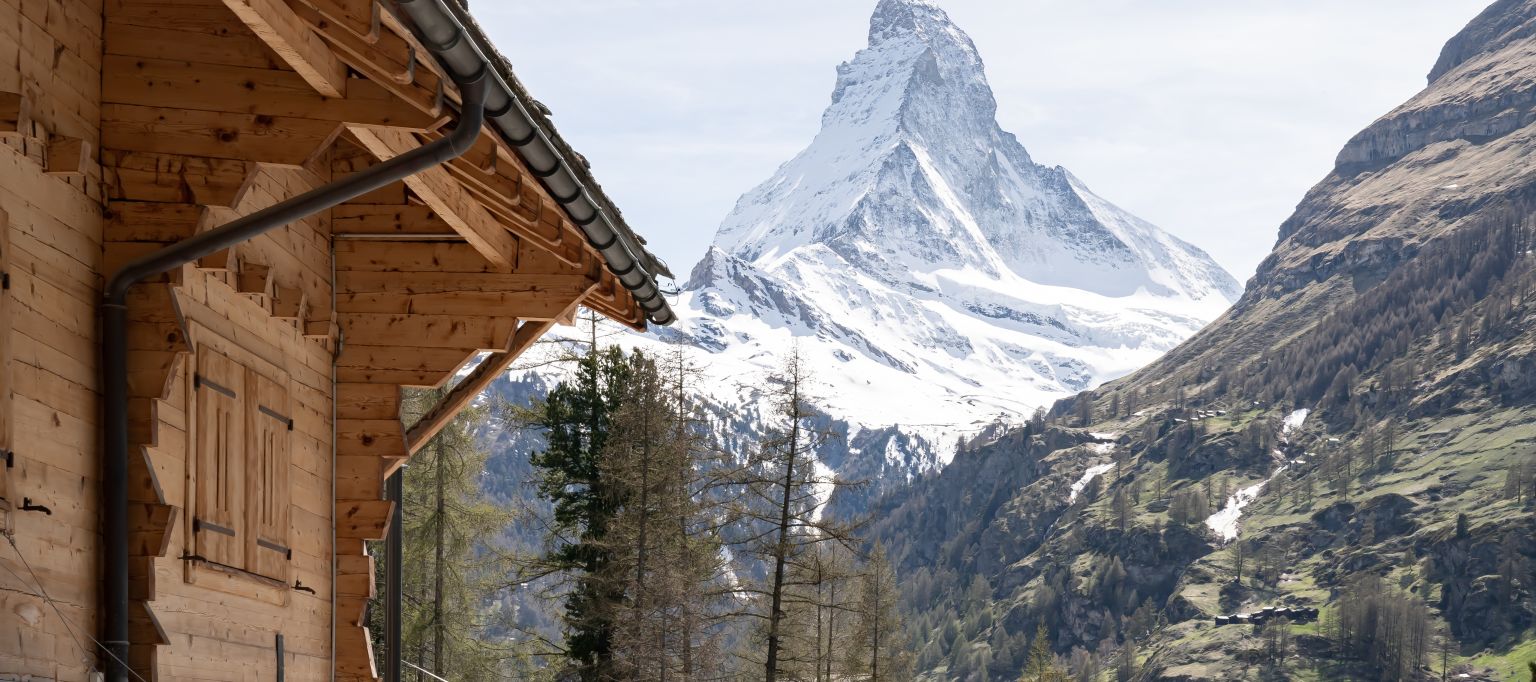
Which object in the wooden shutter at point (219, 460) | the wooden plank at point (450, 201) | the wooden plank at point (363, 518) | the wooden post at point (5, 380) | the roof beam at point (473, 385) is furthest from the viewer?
the roof beam at point (473, 385)

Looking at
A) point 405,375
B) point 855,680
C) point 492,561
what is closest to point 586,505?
point 492,561

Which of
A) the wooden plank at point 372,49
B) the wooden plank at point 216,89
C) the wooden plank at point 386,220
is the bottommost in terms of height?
the wooden plank at point 372,49

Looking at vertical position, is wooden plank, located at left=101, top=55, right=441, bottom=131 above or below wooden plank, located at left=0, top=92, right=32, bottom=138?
above

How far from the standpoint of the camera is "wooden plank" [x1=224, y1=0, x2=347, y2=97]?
4.91 meters

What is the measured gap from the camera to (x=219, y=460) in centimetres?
692

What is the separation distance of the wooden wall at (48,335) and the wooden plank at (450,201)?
3.12 feet

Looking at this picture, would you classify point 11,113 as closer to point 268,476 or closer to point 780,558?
point 268,476

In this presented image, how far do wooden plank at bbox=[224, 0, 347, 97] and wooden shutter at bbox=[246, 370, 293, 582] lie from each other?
6.72ft

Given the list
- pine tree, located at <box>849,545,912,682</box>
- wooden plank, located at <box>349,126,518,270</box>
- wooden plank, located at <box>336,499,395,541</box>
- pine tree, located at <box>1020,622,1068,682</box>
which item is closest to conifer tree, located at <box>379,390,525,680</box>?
pine tree, located at <box>849,545,912,682</box>

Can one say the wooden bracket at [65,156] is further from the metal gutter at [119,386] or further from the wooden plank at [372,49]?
the wooden plank at [372,49]

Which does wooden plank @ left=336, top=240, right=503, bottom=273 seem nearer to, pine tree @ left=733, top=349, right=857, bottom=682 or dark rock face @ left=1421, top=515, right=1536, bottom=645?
pine tree @ left=733, top=349, right=857, bottom=682

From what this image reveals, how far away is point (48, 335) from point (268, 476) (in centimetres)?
221

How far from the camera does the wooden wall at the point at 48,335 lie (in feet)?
17.0

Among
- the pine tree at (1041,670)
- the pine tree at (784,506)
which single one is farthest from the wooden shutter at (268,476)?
the pine tree at (1041,670)
